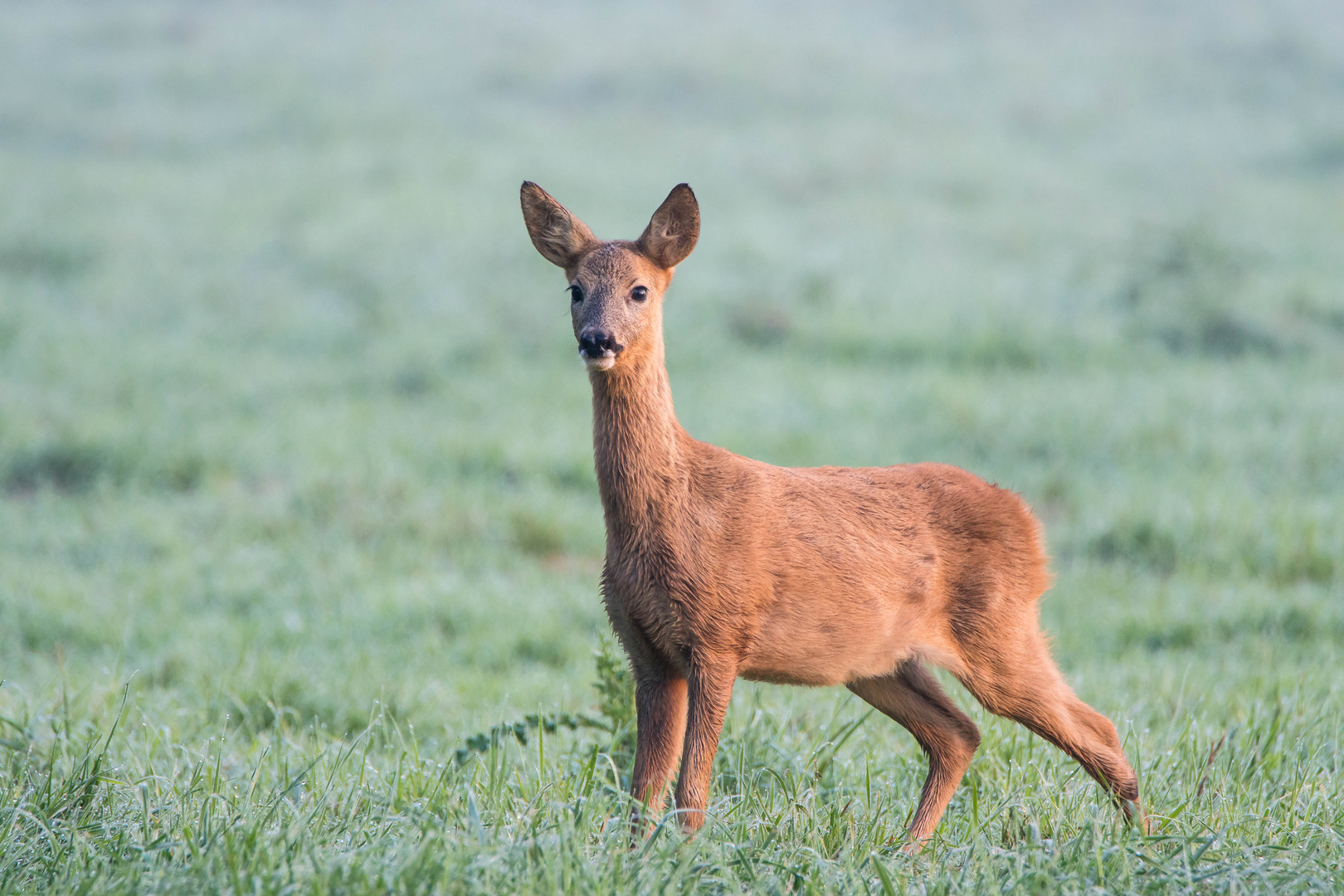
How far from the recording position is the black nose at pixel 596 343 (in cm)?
305

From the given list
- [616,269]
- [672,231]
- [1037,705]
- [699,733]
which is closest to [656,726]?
[699,733]

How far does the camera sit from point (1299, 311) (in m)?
12.2

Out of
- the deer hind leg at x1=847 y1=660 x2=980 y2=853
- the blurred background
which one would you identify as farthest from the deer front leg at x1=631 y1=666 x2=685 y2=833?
the blurred background

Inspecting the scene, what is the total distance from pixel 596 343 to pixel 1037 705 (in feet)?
5.34

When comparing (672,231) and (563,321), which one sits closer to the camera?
(672,231)

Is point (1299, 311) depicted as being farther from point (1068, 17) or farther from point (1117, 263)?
point (1068, 17)

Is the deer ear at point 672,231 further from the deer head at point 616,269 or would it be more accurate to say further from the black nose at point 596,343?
the black nose at point 596,343

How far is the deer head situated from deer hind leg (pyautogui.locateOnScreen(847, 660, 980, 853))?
126 centimetres

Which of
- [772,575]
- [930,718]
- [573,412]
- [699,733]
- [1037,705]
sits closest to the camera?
[699,733]

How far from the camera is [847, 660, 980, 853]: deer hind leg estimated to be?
3.65m

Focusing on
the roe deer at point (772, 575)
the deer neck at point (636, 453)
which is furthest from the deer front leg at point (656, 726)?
the deer neck at point (636, 453)

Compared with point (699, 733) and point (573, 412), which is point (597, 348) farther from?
point (573, 412)

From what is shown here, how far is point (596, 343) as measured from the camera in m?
3.05

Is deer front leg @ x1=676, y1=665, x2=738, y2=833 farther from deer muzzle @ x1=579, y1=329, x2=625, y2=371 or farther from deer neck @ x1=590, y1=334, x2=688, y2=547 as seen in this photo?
deer muzzle @ x1=579, y1=329, x2=625, y2=371
